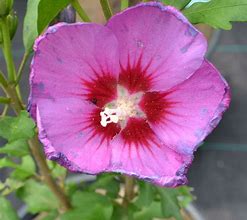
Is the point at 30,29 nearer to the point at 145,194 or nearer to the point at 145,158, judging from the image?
the point at 145,158

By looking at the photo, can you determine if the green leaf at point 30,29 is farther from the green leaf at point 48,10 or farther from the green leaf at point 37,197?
the green leaf at point 37,197

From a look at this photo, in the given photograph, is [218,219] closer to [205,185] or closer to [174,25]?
[205,185]

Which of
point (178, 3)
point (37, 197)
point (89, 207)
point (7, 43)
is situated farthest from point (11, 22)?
point (37, 197)

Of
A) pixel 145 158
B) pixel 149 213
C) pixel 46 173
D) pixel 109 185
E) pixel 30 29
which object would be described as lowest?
pixel 149 213

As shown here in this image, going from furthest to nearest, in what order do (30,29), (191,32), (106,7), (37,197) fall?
(37,197) → (30,29) → (106,7) → (191,32)

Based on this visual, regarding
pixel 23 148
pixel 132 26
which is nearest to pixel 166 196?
pixel 23 148

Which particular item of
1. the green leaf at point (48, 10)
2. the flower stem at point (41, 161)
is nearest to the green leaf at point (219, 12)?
the green leaf at point (48, 10)
